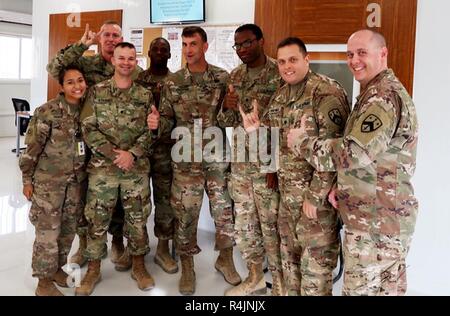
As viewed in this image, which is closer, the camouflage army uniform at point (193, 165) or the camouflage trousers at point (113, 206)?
the camouflage trousers at point (113, 206)

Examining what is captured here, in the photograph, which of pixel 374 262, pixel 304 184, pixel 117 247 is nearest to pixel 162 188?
pixel 117 247

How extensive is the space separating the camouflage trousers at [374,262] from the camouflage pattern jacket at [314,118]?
0.28 meters

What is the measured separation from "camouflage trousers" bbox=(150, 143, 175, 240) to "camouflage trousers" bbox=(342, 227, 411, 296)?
1736 mm

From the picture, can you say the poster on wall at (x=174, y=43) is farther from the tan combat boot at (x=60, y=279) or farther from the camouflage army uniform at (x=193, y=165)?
the tan combat boot at (x=60, y=279)

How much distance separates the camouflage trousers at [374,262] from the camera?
198cm

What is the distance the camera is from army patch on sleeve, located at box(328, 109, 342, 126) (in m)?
2.19

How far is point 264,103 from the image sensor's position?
2814mm

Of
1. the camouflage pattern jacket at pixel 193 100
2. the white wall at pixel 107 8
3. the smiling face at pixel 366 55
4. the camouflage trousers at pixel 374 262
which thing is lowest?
the camouflage trousers at pixel 374 262

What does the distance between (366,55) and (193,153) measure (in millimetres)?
1536

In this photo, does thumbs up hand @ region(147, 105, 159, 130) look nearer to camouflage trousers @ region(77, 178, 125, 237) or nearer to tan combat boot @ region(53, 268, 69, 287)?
camouflage trousers @ region(77, 178, 125, 237)

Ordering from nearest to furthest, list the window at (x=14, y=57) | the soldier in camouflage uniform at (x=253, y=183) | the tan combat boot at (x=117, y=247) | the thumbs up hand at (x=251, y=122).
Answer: the thumbs up hand at (x=251, y=122) < the soldier in camouflage uniform at (x=253, y=183) < the tan combat boot at (x=117, y=247) < the window at (x=14, y=57)

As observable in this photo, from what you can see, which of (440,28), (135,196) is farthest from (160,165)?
(440,28)

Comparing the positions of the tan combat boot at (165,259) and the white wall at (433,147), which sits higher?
the white wall at (433,147)

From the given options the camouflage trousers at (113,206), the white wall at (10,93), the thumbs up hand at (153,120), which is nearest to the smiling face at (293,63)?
the thumbs up hand at (153,120)
